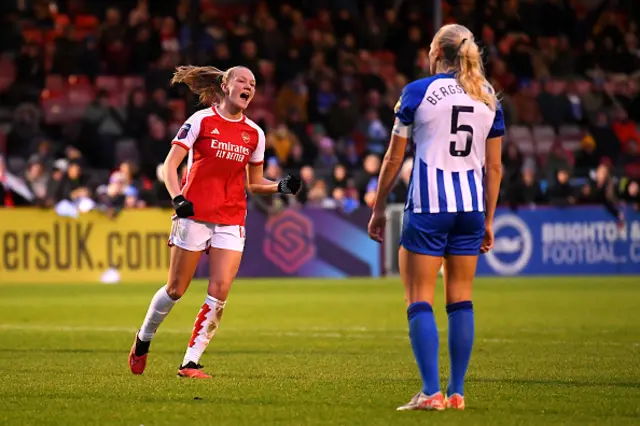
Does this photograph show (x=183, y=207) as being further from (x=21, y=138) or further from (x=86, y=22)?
(x=86, y=22)

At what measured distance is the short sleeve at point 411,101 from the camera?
24.7 ft

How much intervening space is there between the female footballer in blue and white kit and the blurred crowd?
1642cm

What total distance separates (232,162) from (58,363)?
7.84 ft

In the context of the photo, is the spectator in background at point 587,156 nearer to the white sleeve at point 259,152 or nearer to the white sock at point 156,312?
the white sleeve at point 259,152

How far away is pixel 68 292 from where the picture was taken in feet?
70.4

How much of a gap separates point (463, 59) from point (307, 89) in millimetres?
21610

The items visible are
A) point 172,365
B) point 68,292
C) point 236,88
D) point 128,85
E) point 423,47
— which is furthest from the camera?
point 423,47

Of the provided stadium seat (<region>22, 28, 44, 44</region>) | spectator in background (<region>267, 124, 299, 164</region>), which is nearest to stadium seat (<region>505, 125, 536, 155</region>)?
spectator in background (<region>267, 124, 299, 164</region>)

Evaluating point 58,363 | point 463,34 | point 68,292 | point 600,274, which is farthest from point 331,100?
point 463,34

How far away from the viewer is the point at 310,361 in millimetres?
11070

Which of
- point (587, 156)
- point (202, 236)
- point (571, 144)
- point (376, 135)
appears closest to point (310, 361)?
point (202, 236)

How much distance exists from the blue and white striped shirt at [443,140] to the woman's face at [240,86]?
2.44 metres

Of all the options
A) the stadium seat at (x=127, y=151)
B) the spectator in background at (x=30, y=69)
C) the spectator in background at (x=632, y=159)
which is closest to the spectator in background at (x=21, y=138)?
the spectator in background at (x=30, y=69)

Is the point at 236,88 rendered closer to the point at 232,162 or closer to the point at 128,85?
the point at 232,162
